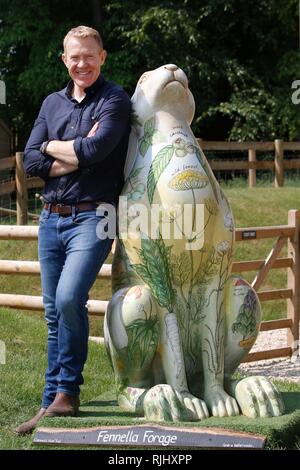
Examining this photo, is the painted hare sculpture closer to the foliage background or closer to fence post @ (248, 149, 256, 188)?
fence post @ (248, 149, 256, 188)

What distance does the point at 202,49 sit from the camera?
1623cm

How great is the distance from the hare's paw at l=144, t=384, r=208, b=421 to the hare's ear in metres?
1.04

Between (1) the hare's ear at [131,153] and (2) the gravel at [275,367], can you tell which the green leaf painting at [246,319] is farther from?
(2) the gravel at [275,367]

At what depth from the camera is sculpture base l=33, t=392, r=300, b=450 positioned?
3324 mm

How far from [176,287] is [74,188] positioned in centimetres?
68

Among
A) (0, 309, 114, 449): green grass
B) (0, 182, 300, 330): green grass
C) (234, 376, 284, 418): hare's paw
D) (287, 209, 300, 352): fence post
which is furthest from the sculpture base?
(0, 182, 300, 330): green grass

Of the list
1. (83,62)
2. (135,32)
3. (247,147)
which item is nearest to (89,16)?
(135,32)

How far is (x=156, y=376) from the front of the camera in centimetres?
379

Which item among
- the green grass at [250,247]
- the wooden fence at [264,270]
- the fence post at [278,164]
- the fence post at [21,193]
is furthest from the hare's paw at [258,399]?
the fence post at [278,164]

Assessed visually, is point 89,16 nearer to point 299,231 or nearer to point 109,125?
point 299,231

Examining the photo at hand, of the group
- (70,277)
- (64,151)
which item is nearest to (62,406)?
(70,277)

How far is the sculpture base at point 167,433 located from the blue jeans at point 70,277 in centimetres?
21

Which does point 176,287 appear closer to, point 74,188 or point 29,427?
point 74,188

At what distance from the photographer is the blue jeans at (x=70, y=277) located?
3.54 meters
